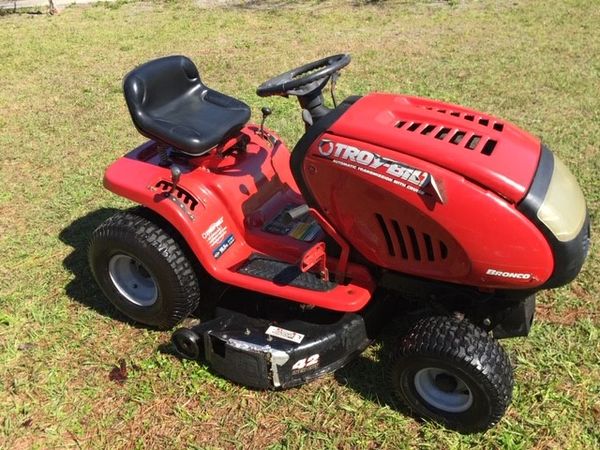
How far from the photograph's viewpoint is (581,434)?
251 cm

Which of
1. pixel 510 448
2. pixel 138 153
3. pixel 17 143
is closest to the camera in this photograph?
pixel 510 448

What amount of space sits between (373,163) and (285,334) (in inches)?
34.0

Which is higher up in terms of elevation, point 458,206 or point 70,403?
point 458,206

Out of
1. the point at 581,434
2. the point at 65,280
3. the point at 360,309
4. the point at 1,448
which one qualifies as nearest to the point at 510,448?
the point at 581,434

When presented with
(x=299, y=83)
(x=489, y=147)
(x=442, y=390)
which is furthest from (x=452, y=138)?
(x=442, y=390)

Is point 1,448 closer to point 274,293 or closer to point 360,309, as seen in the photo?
point 274,293

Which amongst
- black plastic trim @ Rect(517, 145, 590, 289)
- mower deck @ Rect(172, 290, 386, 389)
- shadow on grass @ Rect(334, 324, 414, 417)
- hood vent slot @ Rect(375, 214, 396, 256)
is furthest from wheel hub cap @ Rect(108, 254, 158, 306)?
black plastic trim @ Rect(517, 145, 590, 289)

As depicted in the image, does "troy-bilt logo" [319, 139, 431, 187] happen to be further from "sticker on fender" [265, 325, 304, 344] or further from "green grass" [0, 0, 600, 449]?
"green grass" [0, 0, 600, 449]

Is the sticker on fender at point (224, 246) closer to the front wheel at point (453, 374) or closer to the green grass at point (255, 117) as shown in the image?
the green grass at point (255, 117)

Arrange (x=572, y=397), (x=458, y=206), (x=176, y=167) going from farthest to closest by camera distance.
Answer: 1. (x=176, y=167)
2. (x=572, y=397)
3. (x=458, y=206)

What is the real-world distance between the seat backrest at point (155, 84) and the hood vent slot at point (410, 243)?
133 cm

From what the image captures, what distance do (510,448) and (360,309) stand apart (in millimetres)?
816

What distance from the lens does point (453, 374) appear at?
2.37 meters

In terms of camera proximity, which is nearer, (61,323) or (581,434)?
(581,434)
